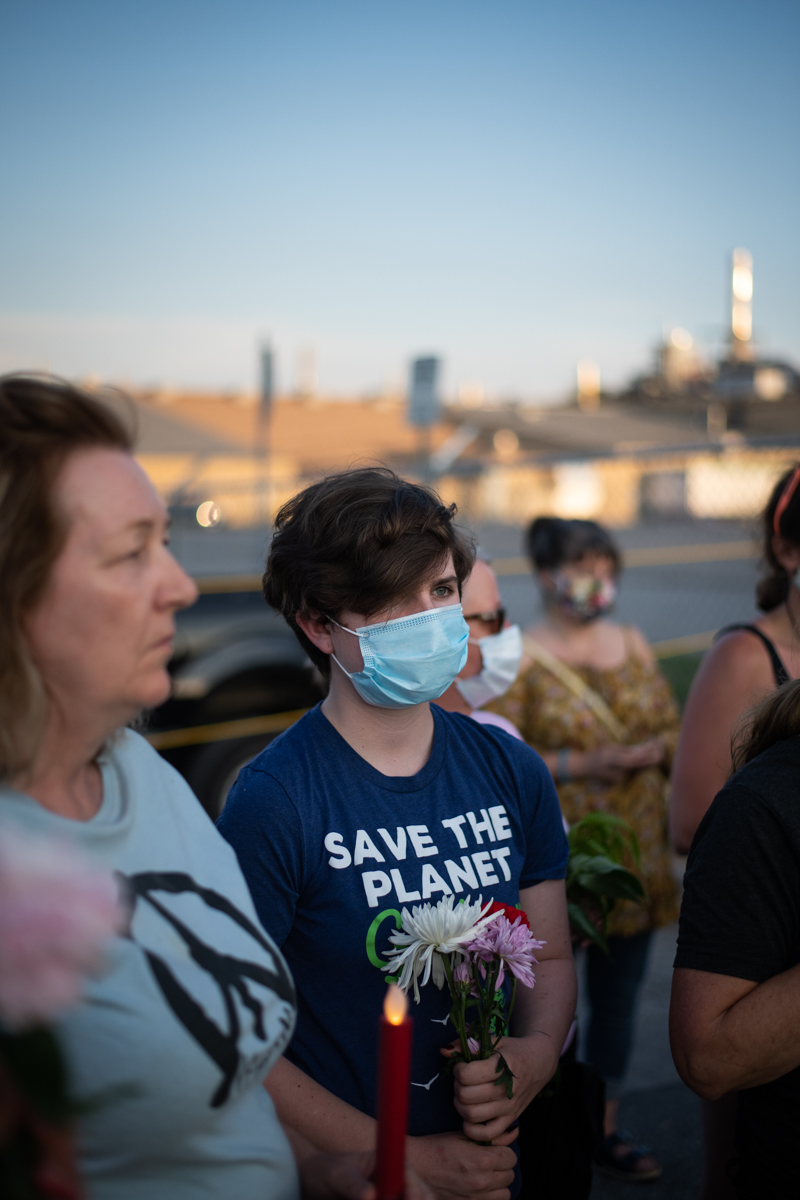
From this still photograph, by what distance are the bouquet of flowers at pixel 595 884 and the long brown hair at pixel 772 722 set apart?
458mm

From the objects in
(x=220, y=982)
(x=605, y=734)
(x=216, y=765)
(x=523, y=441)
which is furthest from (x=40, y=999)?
(x=523, y=441)

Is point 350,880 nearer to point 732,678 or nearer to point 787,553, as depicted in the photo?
point 732,678

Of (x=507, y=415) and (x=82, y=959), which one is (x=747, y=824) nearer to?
(x=82, y=959)

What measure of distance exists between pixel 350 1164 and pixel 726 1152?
1.33 meters

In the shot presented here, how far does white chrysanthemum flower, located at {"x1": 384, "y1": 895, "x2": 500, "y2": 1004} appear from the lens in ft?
4.91

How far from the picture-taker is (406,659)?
6.00 feet

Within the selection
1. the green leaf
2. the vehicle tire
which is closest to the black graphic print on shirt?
the green leaf

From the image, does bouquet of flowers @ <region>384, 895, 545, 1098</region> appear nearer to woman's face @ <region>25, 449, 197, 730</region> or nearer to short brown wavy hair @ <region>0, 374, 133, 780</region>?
woman's face @ <region>25, 449, 197, 730</region>

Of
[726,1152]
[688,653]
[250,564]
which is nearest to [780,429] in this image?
[688,653]

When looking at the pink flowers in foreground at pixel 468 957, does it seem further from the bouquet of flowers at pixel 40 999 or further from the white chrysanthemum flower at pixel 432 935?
the bouquet of flowers at pixel 40 999

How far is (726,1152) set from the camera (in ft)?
7.22

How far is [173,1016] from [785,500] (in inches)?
83.5

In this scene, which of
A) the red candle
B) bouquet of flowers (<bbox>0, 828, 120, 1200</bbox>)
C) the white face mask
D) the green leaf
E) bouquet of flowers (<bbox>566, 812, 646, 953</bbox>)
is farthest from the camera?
the white face mask

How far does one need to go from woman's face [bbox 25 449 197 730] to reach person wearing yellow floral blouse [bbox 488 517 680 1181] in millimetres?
2233
